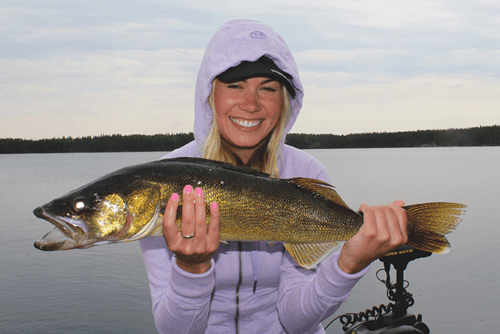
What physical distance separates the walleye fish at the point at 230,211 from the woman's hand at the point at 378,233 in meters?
0.06

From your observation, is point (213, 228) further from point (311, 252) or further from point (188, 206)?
point (311, 252)

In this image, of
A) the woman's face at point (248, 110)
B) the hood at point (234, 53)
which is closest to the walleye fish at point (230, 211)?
the woman's face at point (248, 110)

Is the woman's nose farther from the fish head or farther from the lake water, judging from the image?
the lake water

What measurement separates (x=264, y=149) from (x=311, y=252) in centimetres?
117

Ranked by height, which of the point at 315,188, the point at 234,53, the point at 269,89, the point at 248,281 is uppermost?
the point at 234,53

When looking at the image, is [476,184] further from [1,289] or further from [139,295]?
[1,289]

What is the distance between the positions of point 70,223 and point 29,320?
9.81 m

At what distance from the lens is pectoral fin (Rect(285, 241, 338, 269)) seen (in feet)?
9.04

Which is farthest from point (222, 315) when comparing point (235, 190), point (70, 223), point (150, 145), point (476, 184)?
point (150, 145)

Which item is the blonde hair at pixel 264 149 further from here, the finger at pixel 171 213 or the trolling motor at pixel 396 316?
the trolling motor at pixel 396 316

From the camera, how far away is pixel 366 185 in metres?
35.6

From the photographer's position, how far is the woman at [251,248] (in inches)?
106

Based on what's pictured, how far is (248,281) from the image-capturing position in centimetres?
321

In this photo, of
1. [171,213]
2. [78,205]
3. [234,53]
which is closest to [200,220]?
[171,213]
